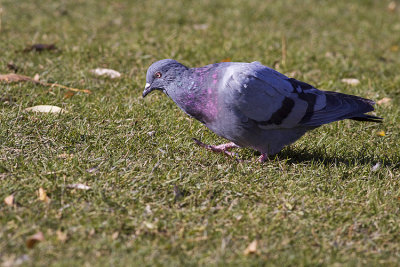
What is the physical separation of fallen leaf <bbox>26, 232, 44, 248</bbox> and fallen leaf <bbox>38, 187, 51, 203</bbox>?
0.32 meters

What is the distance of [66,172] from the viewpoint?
323cm

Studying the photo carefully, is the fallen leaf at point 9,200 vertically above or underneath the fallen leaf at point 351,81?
underneath

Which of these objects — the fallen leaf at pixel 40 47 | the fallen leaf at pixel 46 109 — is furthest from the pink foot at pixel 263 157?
the fallen leaf at pixel 40 47

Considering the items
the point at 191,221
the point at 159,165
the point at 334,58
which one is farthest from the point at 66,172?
the point at 334,58

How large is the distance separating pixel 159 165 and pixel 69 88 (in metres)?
1.70

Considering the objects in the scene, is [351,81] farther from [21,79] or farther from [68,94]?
[21,79]

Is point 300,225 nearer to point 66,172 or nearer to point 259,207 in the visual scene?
point 259,207

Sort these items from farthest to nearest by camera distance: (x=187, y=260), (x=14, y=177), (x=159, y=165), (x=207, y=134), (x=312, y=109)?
(x=207, y=134), (x=312, y=109), (x=159, y=165), (x=14, y=177), (x=187, y=260)

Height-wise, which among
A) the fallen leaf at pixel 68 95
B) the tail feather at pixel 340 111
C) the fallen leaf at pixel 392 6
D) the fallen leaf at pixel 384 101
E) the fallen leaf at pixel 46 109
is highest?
the fallen leaf at pixel 392 6

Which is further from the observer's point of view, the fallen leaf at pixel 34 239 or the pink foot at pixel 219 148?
the pink foot at pixel 219 148

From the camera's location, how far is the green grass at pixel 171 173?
2691mm

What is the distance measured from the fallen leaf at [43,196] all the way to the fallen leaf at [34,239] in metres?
0.32

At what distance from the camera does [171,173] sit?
11.0 ft

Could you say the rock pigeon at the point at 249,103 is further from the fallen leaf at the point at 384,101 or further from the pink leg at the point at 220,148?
the fallen leaf at the point at 384,101
